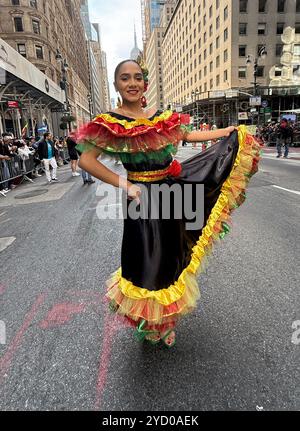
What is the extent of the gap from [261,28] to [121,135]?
5323cm

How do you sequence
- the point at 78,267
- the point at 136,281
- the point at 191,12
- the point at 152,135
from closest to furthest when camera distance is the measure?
the point at 152,135
the point at 136,281
the point at 78,267
the point at 191,12

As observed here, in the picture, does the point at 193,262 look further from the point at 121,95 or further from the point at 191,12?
the point at 191,12

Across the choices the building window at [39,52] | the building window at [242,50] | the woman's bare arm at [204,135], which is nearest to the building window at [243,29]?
the building window at [242,50]

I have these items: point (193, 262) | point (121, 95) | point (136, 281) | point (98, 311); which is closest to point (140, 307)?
point (136, 281)

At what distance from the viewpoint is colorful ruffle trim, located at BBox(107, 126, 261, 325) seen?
2072 mm

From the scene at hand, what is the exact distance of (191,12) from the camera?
61125 millimetres

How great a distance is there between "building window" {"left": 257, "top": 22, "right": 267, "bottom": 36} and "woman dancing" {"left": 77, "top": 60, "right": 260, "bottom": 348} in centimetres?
5204

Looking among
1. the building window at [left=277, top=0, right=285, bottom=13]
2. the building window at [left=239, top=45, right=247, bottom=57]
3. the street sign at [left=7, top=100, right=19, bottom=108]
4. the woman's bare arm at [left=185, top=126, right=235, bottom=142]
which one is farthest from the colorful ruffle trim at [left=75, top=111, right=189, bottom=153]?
the building window at [left=277, top=0, right=285, bottom=13]

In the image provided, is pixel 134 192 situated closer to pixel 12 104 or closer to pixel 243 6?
pixel 12 104

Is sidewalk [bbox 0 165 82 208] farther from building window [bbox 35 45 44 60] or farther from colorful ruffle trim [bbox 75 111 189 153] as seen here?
building window [bbox 35 45 44 60]

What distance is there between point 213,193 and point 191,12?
236 feet

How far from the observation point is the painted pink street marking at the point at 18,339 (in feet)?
7.46

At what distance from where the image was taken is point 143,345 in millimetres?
2441

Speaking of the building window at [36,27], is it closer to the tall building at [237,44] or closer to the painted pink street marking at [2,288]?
the tall building at [237,44]
